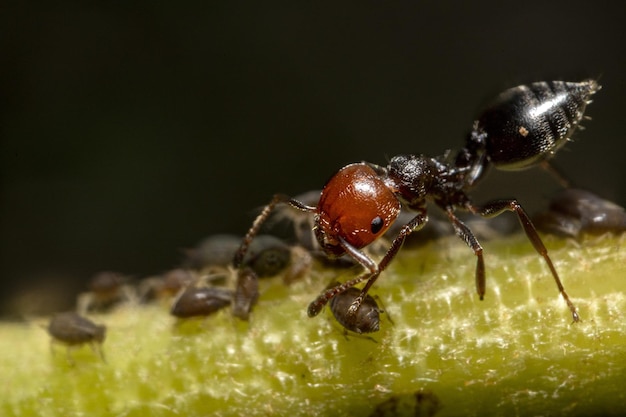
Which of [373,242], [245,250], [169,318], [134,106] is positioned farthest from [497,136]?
[134,106]

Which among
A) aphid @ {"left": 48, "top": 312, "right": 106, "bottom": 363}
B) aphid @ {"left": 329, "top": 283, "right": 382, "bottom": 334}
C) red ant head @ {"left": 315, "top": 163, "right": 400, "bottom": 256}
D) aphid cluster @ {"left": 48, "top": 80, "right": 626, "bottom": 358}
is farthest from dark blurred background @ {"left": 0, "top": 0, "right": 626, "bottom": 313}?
aphid @ {"left": 329, "top": 283, "right": 382, "bottom": 334}

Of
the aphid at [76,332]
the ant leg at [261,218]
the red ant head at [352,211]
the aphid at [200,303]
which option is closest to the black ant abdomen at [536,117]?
the red ant head at [352,211]

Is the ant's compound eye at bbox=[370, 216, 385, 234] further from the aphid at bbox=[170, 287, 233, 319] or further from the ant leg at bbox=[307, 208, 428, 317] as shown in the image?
the aphid at bbox=[170, 287, 233, 319]

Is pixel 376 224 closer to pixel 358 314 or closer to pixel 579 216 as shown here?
pixel 358 314

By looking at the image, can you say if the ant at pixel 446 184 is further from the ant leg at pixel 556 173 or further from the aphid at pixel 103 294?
the aphid at pixel 103 294

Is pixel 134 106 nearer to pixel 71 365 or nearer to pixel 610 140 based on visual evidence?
pixel 71 365

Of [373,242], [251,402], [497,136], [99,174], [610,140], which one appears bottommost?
[251,402]

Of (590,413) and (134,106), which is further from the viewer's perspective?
(134,106)
